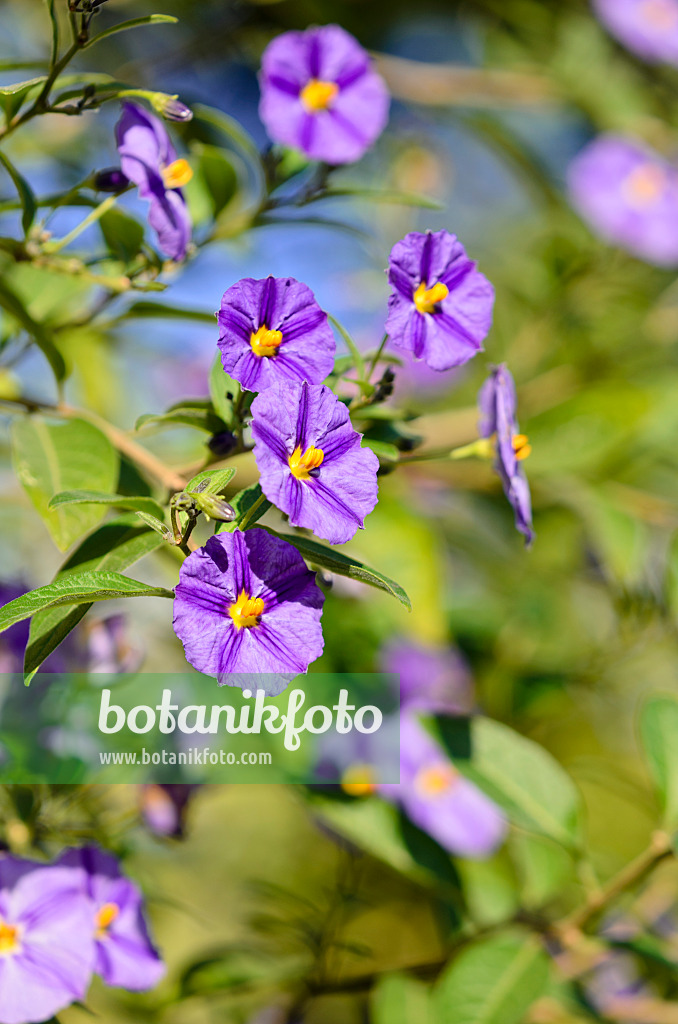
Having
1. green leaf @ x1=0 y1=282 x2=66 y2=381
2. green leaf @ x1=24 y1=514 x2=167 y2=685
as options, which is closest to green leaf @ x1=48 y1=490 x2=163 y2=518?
green leaf @ x1=24 y1=514 x2=167 y2=685

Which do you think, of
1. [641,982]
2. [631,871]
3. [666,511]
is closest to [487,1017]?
[631,871]

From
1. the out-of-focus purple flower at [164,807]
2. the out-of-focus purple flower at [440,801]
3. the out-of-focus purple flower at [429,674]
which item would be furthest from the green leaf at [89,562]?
the out-of-focus purple flower at [429,674]

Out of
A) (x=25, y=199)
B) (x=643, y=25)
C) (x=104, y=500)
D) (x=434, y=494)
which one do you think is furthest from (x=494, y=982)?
(x=643, y=25)

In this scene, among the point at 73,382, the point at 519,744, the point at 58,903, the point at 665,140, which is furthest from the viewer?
the point at 665,140

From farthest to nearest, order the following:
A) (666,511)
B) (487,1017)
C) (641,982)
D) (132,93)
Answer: (666,511)
(641,982)
(487,1017)
(132,93)

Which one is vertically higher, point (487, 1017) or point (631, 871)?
point (631, 871)

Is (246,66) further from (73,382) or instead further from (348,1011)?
(348,1011)

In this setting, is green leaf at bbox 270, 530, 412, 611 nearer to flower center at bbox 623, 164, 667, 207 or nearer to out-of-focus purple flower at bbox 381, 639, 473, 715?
out-of-focus purple flower at bbox 381, 639, 473, 715
